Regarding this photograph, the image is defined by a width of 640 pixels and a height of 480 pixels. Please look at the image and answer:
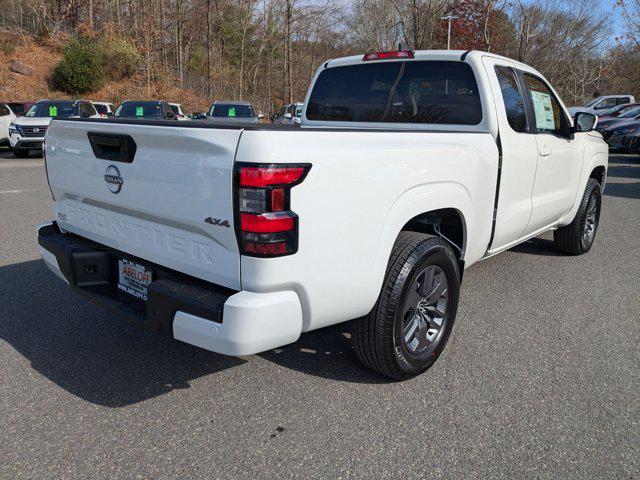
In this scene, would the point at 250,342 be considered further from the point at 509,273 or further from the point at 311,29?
the point at 311,29

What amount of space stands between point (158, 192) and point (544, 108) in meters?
3.58

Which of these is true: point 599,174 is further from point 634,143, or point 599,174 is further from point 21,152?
point 21,152

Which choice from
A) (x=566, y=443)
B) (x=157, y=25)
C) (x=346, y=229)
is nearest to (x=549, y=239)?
(x=566, y=443)

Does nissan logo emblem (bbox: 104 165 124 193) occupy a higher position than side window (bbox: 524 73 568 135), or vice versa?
side window (bbox: 524 73 568 135)

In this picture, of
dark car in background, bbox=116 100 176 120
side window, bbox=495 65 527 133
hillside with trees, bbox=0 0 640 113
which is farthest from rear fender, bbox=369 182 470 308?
hillside with trees, bbox=0 0 640 113

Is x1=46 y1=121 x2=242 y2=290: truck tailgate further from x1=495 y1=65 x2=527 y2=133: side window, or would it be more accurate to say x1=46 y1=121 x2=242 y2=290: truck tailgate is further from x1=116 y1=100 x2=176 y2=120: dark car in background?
x1=116 y1=100 x2=176 y2=120: dark car in background

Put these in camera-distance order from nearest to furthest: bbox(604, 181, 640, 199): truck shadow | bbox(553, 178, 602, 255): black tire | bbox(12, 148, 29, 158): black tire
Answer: bbox(553, 178, 602, 255): black tire → bbox(604, 181, 640, 199): truck shadow → bbox(12, 148, 29, 158): black tire

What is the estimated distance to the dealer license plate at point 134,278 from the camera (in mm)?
2852

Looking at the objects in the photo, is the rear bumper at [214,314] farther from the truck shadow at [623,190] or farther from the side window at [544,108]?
the truck shadow at [623,190]

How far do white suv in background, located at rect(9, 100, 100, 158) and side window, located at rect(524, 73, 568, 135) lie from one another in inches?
537

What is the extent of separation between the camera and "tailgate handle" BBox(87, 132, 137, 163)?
2729 mm

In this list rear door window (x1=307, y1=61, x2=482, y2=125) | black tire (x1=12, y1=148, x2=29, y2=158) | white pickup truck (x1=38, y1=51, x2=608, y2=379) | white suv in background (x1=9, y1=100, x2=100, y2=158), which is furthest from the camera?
black tire (x1=12, y1=148, x2=29, y2=158)

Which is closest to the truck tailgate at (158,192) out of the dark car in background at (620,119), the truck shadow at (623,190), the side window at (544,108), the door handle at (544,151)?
the door handle at (544,151)

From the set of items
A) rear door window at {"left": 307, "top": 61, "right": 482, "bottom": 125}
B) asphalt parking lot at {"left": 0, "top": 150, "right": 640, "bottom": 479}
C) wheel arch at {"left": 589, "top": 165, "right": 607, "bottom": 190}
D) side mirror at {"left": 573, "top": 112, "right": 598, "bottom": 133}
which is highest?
rear door window at {"left": 307, "top": 61, "right": 482, "bottom": 125}
